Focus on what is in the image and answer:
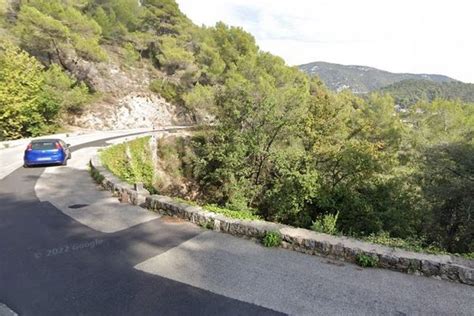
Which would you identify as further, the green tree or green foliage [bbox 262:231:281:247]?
the green tree

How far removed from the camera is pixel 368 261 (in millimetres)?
4629

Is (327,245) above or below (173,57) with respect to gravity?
below

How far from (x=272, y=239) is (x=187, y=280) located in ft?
5.51

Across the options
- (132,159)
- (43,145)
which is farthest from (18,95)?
(43,145)

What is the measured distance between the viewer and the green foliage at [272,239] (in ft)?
17.3

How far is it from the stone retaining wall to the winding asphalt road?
16cm

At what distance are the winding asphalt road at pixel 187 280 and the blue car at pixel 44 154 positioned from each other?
778cm

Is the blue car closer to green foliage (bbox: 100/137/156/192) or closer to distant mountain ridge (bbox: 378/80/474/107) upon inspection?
green foliage (bbox: 100/137/156/192)

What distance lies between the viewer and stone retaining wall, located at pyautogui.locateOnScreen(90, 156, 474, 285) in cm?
434

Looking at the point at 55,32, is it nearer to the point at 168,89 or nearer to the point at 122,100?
the point at 122,100

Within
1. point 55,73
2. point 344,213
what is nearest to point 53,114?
point 55,73

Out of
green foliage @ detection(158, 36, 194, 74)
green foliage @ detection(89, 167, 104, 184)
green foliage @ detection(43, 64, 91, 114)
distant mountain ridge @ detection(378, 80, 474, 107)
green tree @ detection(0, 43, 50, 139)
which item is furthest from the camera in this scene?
distant mountain ridge @ detection(378, 80, 474, 107)

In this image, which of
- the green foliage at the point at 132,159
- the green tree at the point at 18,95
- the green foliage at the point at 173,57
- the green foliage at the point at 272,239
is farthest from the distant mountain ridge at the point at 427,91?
the green foliage at the point at 272,239

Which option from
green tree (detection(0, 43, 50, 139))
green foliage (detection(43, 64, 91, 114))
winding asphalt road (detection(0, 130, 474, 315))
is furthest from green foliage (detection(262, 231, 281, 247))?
green foliage (detection(43, 64, 91, 114))
